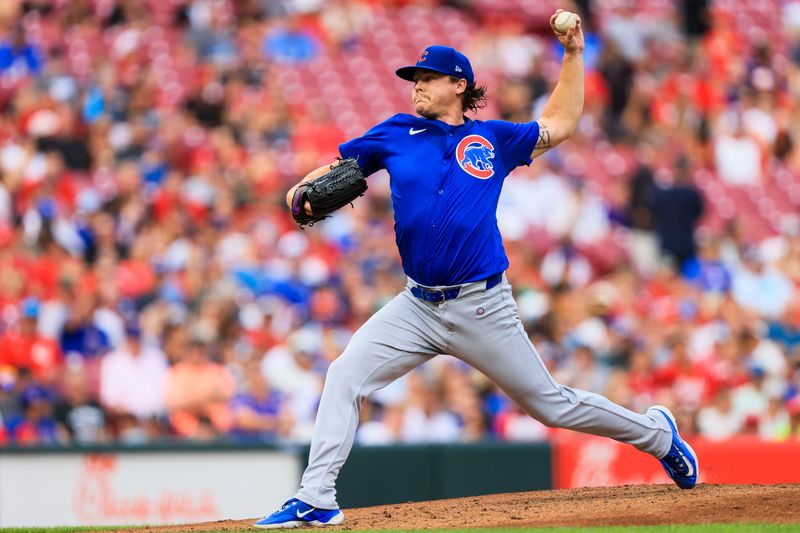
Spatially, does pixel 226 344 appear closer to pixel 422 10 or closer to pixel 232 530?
pixel 232 530

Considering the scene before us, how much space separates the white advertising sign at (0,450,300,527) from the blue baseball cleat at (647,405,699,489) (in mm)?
2838

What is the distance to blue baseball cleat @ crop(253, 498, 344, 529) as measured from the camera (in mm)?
5320

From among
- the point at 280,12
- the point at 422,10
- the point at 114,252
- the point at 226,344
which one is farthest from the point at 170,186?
the point at 422,10

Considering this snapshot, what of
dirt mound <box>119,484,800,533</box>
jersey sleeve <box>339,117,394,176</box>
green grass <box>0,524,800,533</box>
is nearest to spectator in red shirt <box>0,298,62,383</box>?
dirt mound <box>119,484,800,533</box>

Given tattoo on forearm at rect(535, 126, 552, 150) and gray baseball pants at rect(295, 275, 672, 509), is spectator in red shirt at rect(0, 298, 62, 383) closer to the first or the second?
gray baseball pants at rect(295, 275, 672, 509)

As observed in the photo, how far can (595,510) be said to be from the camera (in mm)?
5652

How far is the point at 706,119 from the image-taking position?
15461mm

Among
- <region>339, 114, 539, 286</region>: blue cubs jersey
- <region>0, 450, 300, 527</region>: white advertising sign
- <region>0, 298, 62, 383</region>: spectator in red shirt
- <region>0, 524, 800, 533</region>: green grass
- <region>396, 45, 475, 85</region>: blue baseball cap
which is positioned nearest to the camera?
<region>0, 524, 800, 533</region>: green grass

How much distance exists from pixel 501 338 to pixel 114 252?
618 cm

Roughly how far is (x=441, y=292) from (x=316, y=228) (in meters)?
6.59

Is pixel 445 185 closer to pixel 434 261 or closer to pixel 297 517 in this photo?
pixel 434 261

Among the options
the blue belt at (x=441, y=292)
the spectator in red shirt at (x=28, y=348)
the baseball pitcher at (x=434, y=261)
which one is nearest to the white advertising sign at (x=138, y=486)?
the spectator in red shirt at (x=28, y=348)

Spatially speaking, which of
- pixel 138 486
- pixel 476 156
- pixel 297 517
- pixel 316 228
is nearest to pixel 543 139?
pixel 476 156

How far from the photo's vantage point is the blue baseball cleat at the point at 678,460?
600cm
